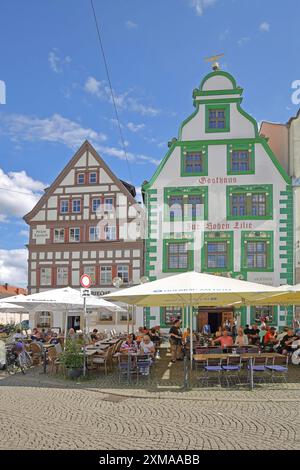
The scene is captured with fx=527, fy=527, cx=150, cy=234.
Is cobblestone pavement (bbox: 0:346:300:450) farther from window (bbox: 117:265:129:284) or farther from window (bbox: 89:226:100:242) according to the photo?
window (bbox: 89:226:100:242)

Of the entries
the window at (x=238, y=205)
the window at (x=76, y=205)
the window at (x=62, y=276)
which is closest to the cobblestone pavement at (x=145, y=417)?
the window at (x=238, y=205)

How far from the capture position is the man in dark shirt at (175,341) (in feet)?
61.5

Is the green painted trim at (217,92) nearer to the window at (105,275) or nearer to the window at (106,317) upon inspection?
the window at (105,275)

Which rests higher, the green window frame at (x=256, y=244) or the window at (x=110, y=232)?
the window at (x=110, y=232)

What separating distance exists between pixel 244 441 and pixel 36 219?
29981 millimetres

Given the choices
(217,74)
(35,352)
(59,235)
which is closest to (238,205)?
(217,74)

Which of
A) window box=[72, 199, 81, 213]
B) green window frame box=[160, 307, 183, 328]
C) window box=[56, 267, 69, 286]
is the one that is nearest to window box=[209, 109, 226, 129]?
window box=[72, 199, 81, 213]

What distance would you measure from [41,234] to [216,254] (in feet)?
39.4

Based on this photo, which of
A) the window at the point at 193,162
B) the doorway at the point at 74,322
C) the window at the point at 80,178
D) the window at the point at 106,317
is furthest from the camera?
the doorway at the point at 74,322

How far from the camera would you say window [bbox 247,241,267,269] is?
31.2 metres

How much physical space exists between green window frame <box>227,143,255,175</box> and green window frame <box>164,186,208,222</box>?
2.06 metres

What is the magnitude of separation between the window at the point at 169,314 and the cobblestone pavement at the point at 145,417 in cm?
1782

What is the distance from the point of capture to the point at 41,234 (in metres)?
35.5

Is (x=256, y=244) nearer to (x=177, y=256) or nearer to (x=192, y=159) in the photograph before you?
(x=177, y=256)
